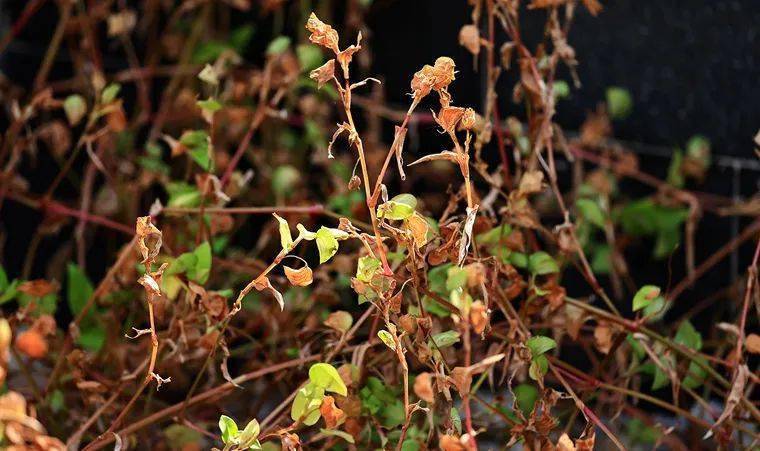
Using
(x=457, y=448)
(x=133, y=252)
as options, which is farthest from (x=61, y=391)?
(x=457, y=448)

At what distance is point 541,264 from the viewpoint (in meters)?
0.86

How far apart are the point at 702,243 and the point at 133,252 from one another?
0.74 m

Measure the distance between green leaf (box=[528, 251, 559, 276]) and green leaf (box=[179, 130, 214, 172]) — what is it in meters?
0.27

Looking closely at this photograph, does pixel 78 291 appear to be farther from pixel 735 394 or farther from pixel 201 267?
pixel 735 394

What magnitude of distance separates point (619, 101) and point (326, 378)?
746 mm

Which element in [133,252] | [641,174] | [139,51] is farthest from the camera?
[139,51]

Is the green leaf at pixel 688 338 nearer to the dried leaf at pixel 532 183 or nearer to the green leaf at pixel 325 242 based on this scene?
the dried leaf at pixel 532 183

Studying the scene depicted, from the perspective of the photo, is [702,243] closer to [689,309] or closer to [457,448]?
[689,309]

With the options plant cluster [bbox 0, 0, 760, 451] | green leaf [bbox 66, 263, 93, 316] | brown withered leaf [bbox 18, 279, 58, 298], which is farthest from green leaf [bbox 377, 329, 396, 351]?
green leaf [bbox 66, 263, 93, 316]

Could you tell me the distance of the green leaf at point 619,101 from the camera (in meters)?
1.29

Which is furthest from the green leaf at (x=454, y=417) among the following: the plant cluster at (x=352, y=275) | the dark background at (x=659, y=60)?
the dark background at (x=659, y=60)

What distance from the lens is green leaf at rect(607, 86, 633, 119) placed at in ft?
4.25

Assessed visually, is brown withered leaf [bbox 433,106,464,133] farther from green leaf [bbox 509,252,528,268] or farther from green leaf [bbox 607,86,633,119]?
green leaf [bbox 607,86,633,119]

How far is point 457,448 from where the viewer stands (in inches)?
22.8
